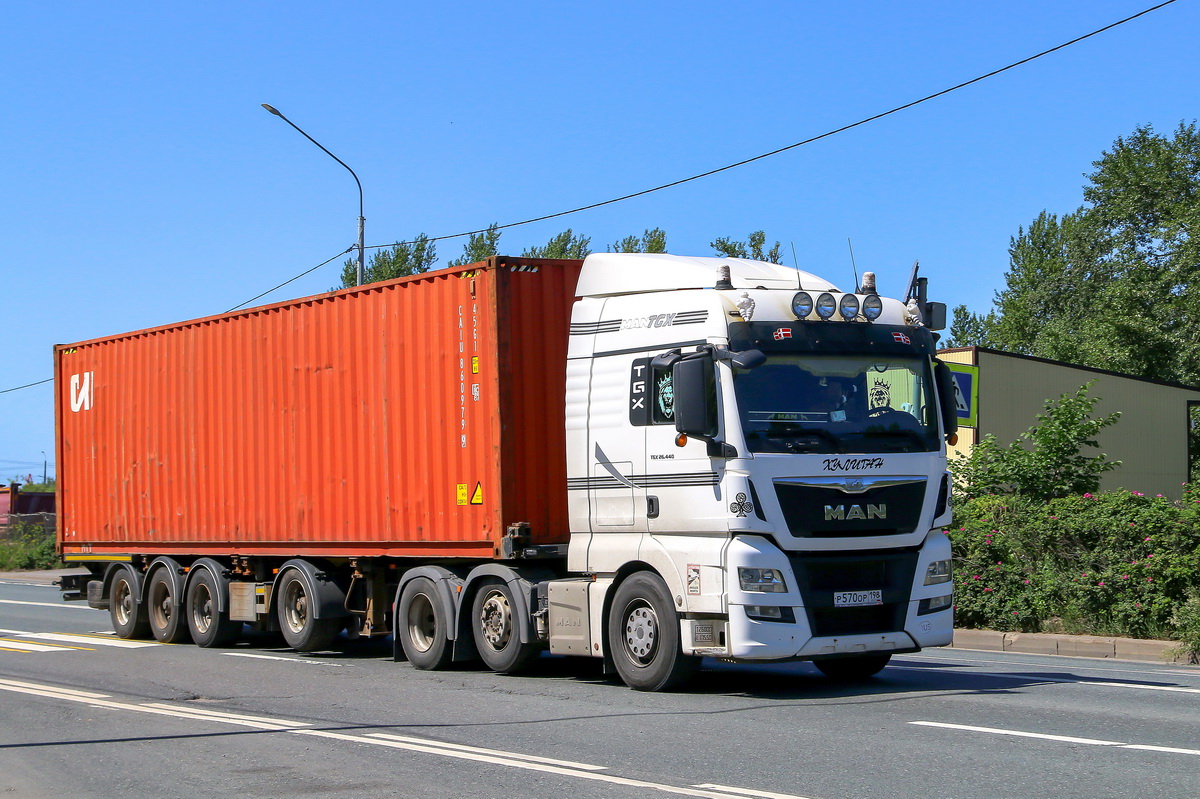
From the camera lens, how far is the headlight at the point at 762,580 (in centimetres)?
962

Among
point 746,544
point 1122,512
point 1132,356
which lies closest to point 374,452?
point 746,544

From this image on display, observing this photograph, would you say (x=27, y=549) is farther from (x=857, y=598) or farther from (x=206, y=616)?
(x=857, y=598)

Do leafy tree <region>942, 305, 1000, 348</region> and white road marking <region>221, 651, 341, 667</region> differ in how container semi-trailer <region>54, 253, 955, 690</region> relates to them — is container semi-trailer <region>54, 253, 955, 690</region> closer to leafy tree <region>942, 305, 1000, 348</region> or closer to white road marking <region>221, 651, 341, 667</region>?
white road marking <region>221, 651, 341, 667</region>

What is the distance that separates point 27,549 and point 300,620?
35205mm

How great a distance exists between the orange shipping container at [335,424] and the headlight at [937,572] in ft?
10.9

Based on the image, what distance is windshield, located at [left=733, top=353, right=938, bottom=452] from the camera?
985cm

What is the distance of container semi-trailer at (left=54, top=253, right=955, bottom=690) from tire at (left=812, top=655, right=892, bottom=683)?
0.07 metres

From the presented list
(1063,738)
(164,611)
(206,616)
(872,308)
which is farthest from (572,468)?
(164,611)

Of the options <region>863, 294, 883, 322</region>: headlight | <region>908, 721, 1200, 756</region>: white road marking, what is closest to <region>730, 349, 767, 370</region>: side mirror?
<region>863, 294, 883, 322</region>: headlight

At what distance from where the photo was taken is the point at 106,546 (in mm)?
18047

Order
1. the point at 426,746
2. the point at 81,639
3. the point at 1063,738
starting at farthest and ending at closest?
the point at 81,639 < the point at 426,746 < the point at 1063,738

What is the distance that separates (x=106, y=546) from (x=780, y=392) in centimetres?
1172

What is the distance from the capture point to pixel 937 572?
1052 cm

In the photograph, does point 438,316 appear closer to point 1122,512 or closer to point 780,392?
point 780,392
